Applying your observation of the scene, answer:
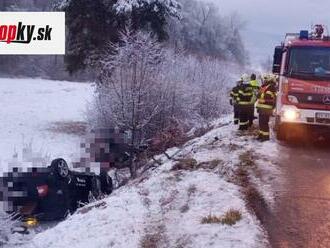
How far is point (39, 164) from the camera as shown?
37.5ft

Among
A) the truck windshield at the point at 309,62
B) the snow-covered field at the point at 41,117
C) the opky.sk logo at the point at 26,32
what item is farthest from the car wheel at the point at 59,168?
the opky.sk logo at the point at 26,32

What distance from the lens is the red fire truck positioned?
1212cm

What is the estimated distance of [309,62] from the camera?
12.4 m

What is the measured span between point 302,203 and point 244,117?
5669 mm

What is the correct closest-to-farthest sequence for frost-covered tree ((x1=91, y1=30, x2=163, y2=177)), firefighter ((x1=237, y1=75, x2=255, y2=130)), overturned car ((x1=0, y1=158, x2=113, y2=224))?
overturned car ((x1=0, y1=158, x2=113, y2=224))
firefighter ((x1=237, y1=75, x2=255, y2=130))
frost-covered tree ((x1=91, y1=30, x2=163, y2=177))

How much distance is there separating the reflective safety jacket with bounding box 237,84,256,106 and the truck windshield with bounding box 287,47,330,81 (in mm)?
A: 1253

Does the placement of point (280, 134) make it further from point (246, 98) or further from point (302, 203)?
point (302, 203)

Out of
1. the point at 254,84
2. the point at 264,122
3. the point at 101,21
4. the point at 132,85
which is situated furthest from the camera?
the point at 101,21

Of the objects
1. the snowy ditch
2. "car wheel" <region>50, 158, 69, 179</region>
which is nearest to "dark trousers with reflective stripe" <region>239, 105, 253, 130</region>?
the snowy ditch

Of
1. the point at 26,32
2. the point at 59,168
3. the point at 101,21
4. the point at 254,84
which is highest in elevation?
the point at 101,21

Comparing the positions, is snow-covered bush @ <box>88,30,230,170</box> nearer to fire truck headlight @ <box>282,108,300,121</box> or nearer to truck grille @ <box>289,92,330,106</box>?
fire truck headlight @ <box>282,108,300,121</box>

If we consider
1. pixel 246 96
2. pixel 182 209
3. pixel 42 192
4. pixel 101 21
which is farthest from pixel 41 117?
pixel 182 209

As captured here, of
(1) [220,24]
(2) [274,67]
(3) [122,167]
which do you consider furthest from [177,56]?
(1) [220,24]

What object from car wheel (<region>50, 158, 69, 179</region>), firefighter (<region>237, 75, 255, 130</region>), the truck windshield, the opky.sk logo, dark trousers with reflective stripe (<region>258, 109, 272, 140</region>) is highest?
the opky.sk logo
